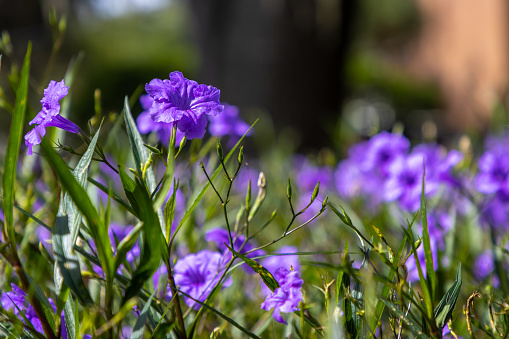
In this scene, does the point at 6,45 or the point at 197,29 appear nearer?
the point at 6,45

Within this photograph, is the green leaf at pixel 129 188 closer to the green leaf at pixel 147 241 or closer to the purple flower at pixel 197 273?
the green leaf at pixel 147 241

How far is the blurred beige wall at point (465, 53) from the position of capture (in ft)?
16.5

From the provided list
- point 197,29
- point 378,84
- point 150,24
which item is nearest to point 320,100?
point 197,29

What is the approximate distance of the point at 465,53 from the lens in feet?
24.5

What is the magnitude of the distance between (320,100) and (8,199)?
259 centimetres

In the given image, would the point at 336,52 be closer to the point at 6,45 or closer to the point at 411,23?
the point at 6,45

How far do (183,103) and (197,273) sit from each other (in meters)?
0.23

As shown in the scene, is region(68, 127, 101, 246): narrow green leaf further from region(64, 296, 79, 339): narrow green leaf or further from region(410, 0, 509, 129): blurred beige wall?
region(410, 0, 509, 129): blurred beige wall

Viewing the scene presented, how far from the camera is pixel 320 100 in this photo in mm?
2912

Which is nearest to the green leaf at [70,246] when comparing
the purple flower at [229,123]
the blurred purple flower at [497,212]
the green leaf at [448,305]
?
the green leaf at [448,305]

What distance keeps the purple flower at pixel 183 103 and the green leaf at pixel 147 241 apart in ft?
0.26

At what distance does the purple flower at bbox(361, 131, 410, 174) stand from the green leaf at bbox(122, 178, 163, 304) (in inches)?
29.8

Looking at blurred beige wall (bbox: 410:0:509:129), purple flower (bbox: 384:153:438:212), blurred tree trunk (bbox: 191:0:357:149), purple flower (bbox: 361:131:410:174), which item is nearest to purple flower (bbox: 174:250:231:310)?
purple flower (bbox: 384:153:438:212)

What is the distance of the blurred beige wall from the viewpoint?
504 cm
